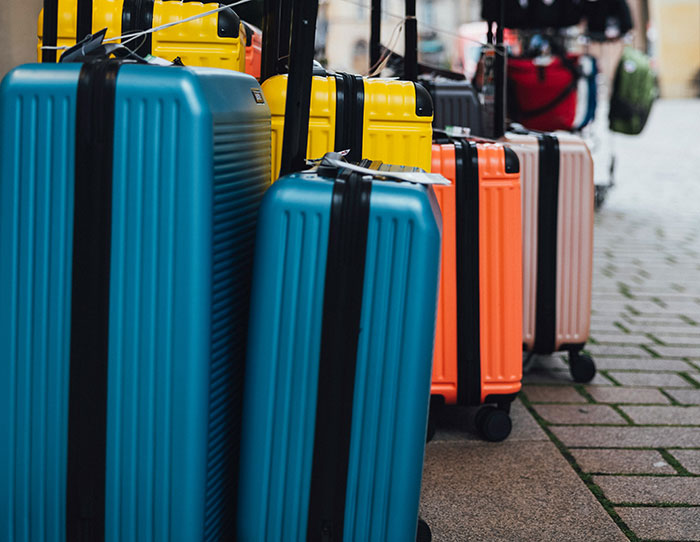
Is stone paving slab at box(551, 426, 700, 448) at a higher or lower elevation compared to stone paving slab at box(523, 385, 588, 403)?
higher

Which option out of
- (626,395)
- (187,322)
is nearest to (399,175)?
(187,322)

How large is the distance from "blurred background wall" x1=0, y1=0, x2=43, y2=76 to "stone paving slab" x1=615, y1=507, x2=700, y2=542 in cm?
246

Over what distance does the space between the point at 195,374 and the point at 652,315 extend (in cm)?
309

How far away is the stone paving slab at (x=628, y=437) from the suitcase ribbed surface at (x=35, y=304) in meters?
1.51

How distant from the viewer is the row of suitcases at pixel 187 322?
1340 millimetres

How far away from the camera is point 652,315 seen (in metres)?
3.99

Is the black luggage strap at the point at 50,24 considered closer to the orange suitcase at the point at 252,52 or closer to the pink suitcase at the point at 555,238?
the orange suitcase at the point at 252,52

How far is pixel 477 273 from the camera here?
231 cm

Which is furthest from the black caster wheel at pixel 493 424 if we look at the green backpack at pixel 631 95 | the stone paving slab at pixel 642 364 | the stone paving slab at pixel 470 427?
the green backpack at pixel 631 95

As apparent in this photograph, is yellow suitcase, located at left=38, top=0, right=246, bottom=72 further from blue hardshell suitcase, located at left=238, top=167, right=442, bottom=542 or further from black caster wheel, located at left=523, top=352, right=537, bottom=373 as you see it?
black caster wheel, located at left=523, top=352, right=537, bottom=373

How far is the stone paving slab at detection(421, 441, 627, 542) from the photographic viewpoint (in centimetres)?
186

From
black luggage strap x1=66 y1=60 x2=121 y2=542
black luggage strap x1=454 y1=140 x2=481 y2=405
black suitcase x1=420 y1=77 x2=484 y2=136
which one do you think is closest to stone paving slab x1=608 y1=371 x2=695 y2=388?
black luggage strap x1=454 y1=140 x2=481 y2=405

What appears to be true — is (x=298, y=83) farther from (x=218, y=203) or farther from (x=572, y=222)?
(x=572, y=222)

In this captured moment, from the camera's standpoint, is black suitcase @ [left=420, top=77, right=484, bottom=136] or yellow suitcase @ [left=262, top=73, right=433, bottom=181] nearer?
yellow suitcase @ [left=262, top=73, right=433, bottom=181]
